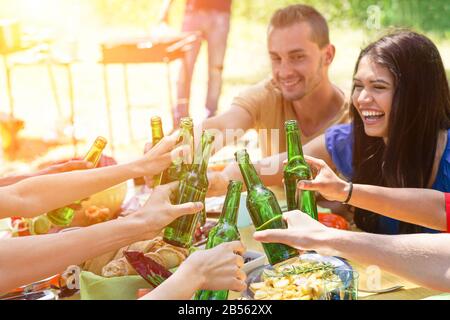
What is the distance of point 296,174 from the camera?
1.21 meters

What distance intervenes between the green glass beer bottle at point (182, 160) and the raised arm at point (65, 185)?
0.02 m

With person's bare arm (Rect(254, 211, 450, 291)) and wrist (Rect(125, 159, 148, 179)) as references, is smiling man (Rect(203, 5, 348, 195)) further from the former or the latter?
person's bare arm (Rect(254, 211, 450, 291))

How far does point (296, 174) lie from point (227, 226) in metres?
0.22

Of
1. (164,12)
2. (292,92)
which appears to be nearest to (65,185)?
(292,92)

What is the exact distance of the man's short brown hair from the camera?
80.0 inches

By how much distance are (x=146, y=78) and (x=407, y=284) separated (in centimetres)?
370

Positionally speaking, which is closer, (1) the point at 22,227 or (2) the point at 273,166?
(1) the point at 22,227

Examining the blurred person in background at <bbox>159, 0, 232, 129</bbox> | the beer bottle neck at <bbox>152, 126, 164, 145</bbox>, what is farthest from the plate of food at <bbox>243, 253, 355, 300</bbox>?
the blurred person in background at <bbox>159, 0, 232, 129</bbox>

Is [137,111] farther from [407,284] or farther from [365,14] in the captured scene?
[407,284]

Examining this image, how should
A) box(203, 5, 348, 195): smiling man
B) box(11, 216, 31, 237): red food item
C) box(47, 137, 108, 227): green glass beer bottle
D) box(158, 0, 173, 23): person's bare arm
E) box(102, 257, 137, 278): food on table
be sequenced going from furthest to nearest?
1. box(158, 0, 173, 23): person's bare arm
2. box(203, 5, 348, 195): smiling man
3. box(11, 216, 31, 237): red food item
4. box(47, 137, 108, 227): green glass beer bottle
5. box(102, 257, 137, 278): food on table

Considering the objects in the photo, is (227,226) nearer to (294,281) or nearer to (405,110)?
(294,281)

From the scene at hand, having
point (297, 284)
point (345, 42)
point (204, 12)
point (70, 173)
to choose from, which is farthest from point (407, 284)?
point (345, 42)

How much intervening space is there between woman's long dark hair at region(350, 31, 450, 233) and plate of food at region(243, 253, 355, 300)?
49cm

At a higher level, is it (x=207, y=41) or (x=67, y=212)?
(x=207, y=41)
